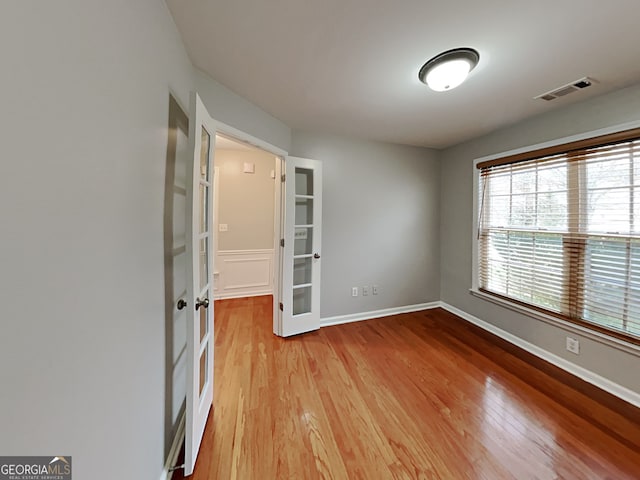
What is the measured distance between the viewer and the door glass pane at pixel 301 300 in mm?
2932

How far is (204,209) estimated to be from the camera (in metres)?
1.54

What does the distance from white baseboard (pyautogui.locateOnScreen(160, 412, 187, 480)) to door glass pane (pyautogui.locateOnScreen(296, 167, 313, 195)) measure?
230cm

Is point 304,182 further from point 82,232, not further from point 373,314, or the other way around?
point 82,232

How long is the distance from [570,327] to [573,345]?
6.2 inches

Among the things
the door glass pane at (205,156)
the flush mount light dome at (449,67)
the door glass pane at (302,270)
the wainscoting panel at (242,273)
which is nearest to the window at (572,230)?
the flush mount light dome at (449,67)

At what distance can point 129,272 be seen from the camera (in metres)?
0.90

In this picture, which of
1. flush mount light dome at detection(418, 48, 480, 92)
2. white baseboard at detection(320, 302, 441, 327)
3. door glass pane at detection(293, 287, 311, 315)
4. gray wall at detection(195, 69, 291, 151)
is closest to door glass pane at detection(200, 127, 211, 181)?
gray wall at detection(195, 69, 291, 151)

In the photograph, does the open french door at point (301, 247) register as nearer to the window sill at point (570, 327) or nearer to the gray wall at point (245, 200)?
the gray wall at point (245, 200)

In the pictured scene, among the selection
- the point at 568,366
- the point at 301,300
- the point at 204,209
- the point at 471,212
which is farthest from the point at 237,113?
the point at 568,366

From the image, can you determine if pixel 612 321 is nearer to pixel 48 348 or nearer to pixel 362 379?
pixel 362 379

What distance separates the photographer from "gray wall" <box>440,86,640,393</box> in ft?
6.14

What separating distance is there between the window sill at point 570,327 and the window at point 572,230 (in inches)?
2.0

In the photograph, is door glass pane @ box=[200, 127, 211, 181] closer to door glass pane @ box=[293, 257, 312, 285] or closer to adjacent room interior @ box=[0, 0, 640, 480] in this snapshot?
adjacent room interior @ box=[0, 0, 640, 480]

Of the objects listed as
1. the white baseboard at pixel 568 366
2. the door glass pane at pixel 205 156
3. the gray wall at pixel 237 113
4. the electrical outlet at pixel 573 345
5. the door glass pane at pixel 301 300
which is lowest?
the white baseboard at pixel 568 366
